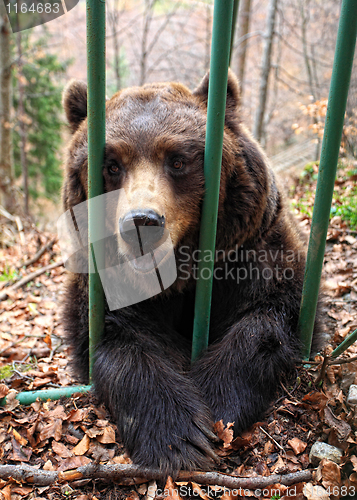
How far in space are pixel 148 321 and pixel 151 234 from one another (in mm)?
859

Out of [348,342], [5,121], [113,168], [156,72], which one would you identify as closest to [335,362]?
[348,342]

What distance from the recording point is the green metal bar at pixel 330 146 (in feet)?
6.70

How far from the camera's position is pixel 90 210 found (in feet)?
7.71

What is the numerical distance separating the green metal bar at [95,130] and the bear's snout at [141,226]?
26 cm

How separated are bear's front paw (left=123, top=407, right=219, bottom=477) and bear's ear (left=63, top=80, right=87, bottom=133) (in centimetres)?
217

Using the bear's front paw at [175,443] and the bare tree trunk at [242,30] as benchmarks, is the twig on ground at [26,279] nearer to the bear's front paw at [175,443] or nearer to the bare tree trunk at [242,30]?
the bear's front paw at [175,443]

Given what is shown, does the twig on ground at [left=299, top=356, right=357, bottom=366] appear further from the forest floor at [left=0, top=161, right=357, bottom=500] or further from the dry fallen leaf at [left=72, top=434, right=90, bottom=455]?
the dry fallen leaf at [left=72, top=434, right=90, bottom=455]

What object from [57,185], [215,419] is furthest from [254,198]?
[57,185]

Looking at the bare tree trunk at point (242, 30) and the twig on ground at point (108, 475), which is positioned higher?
the bare tree trunk at point (242, 30)

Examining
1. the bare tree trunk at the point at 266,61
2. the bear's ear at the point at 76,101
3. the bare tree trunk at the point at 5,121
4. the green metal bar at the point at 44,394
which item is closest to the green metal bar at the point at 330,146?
the green metal bar at the point at 44,394

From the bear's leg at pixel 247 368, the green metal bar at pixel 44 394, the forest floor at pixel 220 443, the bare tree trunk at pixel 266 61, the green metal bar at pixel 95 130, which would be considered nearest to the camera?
the forest floor at pixel 220 443

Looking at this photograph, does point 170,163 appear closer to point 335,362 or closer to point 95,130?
point 95,130

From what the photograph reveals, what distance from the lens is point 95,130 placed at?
2.27 metres

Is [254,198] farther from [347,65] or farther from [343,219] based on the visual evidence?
[343,219]
